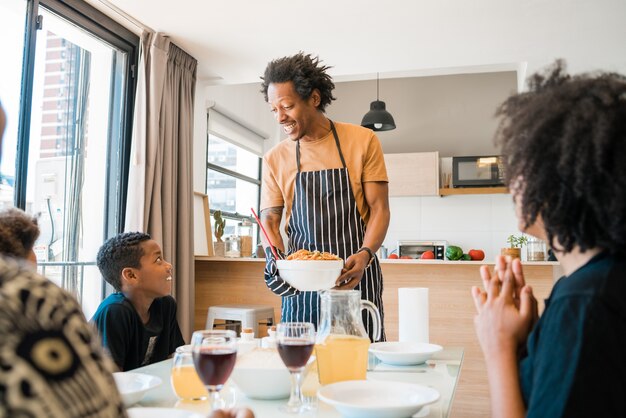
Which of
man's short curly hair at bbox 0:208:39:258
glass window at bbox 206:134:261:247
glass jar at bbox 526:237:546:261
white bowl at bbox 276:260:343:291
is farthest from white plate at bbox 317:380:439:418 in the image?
glass window at bbox 206:134:261:247

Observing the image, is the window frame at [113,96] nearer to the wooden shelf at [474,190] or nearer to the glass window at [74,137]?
the glass window at [74,137]

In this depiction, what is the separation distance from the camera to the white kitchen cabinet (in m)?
5.98

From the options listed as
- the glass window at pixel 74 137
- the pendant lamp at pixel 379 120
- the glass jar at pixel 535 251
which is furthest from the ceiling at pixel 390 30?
the glass jar at pixel 535 251

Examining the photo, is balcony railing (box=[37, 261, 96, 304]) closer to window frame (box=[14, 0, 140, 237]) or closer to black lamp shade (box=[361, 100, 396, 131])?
window frame (box=[14, 0, 140, 237])

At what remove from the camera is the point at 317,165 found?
2.08 m

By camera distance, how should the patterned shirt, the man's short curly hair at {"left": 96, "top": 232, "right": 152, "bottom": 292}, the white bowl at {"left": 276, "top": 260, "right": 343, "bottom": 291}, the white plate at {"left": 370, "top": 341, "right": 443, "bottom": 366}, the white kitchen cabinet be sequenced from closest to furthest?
the patterned shirt, the white plate at {"left": 370, "top": 341, "right": 443, "bottom": 366}, the white bowl at {"left": 276, "top": 260, "right": 343, "bottom": 291}, the man's short curly hair at {"left": 96, "top": 232, "right": 152, "bottom": 292}, the white kitchen cabinet

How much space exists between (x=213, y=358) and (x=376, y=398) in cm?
31

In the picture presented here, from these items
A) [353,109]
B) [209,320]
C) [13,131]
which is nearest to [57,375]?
[13,131]

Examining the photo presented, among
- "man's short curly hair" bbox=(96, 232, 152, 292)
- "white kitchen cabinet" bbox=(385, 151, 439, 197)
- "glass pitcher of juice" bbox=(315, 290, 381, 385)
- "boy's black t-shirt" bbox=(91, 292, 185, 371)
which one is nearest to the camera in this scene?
"glass pitcher of juice" bbox=(315, 290, 381, 385)

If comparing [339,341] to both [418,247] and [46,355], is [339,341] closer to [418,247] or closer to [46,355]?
[46,355]

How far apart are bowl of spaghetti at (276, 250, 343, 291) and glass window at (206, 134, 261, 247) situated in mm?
4027

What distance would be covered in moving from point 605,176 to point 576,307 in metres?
0.17

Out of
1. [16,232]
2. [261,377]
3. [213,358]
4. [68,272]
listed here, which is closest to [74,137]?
[68,272]

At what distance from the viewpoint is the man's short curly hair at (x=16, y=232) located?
1220 mm
